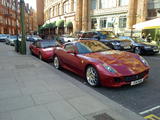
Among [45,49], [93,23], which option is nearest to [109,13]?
[93,23]

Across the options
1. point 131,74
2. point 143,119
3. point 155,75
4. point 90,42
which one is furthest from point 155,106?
point 90,42

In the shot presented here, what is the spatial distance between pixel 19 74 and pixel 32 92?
210 cm

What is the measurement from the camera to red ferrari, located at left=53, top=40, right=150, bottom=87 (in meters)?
4.52

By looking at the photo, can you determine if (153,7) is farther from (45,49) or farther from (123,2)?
(45,49)

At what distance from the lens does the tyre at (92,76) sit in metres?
4.95

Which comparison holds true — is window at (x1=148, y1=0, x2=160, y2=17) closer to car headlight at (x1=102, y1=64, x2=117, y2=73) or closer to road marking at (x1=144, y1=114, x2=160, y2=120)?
car headlight at (x1=102, y1=64, x2=117, y2=73)

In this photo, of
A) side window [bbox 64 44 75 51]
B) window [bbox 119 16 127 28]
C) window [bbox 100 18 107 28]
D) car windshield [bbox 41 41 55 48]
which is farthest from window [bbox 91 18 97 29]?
side window [bbox 64 44 75 51]

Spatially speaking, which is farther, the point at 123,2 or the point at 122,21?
the point at 122,21

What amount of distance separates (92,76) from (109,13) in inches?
959

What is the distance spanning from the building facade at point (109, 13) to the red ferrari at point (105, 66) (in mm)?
16898

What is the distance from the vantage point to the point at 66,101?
3756 millimetres

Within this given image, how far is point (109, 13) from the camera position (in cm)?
2752

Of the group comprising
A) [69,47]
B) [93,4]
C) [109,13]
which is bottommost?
[69,47]

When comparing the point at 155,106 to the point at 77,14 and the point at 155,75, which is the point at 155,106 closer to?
the point at 155,75
